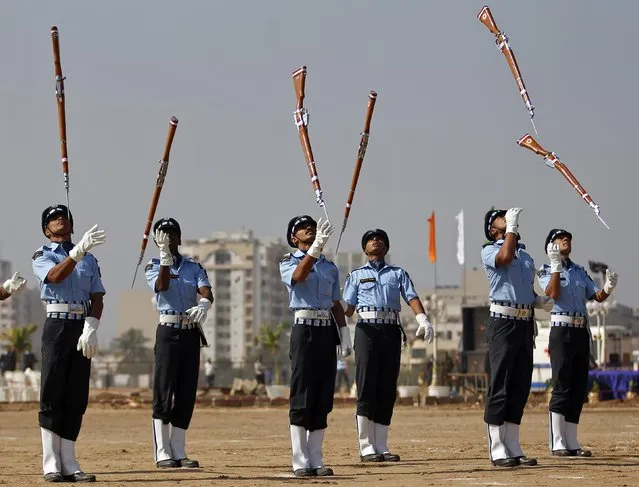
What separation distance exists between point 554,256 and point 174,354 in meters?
4.22

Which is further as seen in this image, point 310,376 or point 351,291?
point 351,291

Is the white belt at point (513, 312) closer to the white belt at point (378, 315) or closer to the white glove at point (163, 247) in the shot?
the white belt at point (378, 315)

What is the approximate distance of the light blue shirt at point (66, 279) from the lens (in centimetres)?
1386

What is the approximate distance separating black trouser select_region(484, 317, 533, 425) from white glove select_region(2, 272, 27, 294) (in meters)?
4.82

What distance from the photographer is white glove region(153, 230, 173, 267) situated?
48.6 feet

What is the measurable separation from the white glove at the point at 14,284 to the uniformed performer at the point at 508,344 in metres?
4.67

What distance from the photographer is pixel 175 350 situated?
1542 cm

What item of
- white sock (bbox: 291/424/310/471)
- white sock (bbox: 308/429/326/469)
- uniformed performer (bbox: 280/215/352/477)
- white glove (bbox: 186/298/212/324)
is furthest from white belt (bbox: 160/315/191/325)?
white sock (bbox: 308/429/326/469)

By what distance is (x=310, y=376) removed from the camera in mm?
14484

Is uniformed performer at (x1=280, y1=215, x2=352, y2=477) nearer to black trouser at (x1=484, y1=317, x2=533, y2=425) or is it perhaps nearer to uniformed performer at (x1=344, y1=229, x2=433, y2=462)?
uniformed performer at (x1=344, y1=229, x2=433, y2=462)

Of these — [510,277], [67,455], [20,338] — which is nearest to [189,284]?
[67,455]

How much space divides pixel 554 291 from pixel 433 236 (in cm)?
3870

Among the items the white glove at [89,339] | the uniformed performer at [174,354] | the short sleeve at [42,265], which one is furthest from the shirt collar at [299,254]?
the short sleeve at [42,265]

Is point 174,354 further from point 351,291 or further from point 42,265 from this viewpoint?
point 351,291
